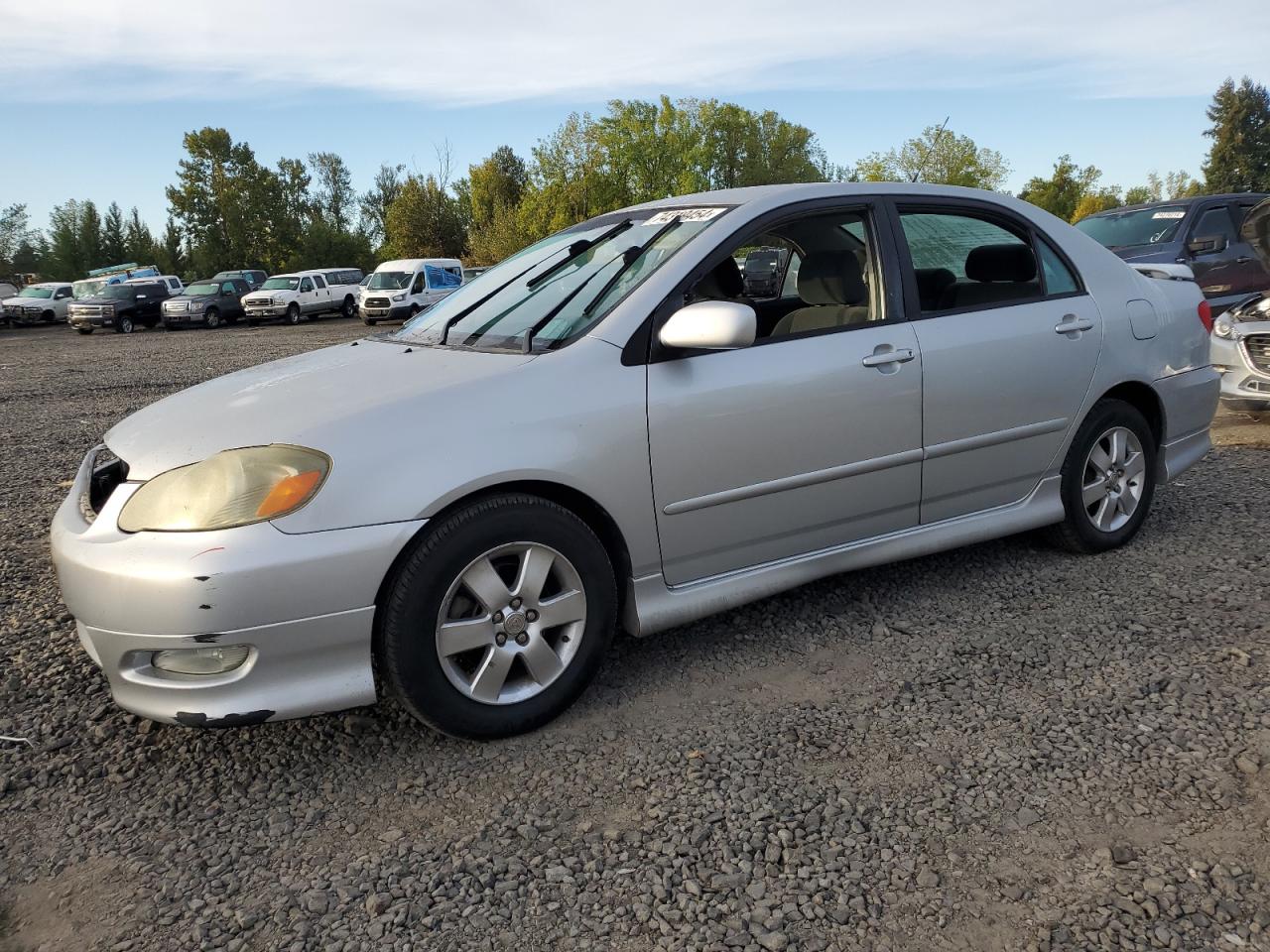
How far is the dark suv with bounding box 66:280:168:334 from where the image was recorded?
28.9 m

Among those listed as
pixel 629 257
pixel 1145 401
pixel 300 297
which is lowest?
pixel 300 297

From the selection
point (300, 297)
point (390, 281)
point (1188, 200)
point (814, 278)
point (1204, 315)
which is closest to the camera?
point (814, 278)

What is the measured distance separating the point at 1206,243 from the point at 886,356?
26.8ft

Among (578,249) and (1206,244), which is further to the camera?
(1206,244)

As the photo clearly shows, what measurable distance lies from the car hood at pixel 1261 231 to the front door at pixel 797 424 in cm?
654

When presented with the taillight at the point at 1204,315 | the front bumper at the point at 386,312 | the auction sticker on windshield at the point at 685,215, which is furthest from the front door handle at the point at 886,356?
the front bumper at the point at 386,312

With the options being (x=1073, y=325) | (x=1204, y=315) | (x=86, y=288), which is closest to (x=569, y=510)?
(x=1073, y=325)

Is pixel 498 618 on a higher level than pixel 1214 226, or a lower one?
lower

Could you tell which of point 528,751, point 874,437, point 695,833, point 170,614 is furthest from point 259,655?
point 874,437

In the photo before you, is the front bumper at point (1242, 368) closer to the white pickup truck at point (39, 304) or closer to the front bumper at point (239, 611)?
the front bumper at point (239, 611)

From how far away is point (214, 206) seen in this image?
63.4 meters

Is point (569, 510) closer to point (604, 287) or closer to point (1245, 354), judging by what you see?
point (604, 287)

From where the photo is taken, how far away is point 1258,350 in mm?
6793

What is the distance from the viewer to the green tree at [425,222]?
194 ft
